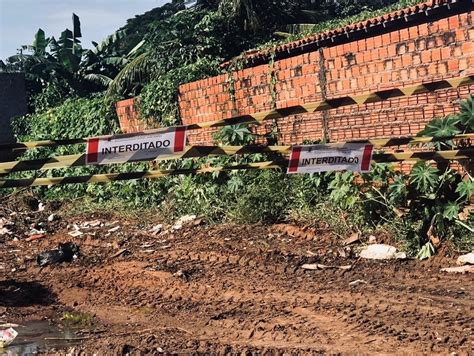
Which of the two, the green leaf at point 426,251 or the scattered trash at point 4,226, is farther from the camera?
the scattered trash at point 4,226

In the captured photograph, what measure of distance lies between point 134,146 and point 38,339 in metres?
1.81

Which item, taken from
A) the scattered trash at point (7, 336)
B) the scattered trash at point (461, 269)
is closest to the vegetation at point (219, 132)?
the scattered trash at point (461, 269)

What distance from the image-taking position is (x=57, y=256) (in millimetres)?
8039

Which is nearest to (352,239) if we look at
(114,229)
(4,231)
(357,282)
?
(357,282)

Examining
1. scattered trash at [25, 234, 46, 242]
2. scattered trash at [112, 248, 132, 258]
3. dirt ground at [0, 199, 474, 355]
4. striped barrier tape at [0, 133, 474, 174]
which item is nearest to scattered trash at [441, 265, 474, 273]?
dirt ground at [0, 199, 474, 355]

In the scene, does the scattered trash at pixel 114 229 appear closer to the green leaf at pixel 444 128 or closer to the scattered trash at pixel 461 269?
the green leaf at pixel 444 128

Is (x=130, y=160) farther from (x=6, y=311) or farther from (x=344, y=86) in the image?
(x=344, y=86)

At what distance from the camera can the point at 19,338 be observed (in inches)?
205

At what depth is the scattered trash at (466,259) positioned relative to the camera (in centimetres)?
562

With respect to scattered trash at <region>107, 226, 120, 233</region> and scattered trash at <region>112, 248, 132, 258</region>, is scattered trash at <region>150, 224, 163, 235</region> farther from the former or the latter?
scattered trash at <region>112, 248, 132, 258</region>

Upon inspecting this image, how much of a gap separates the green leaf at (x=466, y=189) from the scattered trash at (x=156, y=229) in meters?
4.58

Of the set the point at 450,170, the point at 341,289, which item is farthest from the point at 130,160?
the point at 450,170

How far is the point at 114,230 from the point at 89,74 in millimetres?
13343

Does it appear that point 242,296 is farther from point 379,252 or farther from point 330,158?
point 379,252
